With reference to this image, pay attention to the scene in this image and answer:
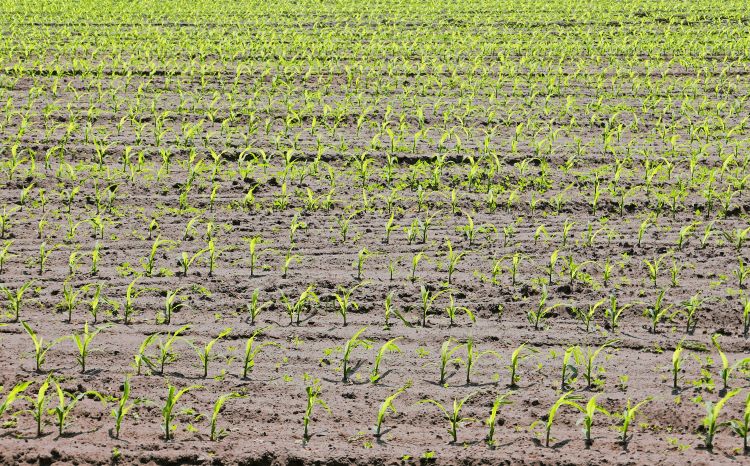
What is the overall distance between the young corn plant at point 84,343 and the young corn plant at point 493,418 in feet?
6.63

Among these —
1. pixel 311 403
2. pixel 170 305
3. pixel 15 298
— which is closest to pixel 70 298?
pixel 15 298

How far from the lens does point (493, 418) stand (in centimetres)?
425

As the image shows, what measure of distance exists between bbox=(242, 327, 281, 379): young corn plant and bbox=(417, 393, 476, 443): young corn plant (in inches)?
35.2

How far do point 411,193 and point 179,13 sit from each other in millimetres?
12165

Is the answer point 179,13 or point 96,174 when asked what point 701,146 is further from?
point 179,13

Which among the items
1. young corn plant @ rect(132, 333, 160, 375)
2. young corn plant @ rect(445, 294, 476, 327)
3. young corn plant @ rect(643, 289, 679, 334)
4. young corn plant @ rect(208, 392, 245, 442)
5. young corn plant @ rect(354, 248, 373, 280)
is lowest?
young corn plant @ rect(208, 392, 245, 442)

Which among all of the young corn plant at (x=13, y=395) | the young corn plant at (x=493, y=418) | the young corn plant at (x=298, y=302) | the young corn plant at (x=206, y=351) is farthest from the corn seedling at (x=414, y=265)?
the young corn plant at (x=13, y=395)

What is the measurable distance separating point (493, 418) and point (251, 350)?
143cm

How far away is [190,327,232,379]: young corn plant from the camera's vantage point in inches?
189

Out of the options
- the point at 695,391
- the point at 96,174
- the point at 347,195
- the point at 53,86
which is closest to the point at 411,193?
the point at 347,195

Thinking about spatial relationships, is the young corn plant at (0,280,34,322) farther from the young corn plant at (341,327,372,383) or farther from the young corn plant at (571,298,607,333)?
the young corn plant at (571,298,607,333)

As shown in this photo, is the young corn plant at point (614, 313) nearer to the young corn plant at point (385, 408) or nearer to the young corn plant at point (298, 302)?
the young corn plant at point (385, 408)

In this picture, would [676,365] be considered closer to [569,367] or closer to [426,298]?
[569,367]

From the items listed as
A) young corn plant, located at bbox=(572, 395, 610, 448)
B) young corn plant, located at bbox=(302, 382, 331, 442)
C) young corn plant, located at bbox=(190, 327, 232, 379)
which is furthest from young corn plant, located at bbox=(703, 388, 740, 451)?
young corn plant, located at bbox=(190, 327, 232, 379)
